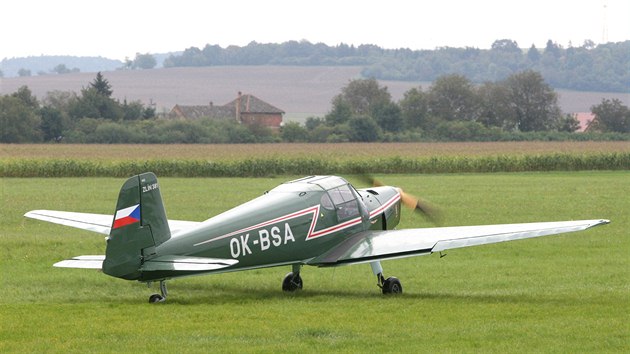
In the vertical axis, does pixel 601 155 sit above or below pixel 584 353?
below

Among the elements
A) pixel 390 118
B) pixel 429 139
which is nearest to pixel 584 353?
pixel 429 139

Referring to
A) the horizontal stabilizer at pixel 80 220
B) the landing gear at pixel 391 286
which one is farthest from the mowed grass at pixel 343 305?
the horizontal stabilizer at pixel 80 220

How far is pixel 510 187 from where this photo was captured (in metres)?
36.8

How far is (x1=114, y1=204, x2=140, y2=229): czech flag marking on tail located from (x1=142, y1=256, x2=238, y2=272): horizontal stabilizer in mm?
497

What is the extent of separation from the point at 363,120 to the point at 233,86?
88671 mm

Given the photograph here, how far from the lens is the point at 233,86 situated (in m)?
168

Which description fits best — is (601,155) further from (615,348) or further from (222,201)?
(615,348)

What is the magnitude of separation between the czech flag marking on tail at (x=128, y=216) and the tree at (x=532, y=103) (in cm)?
8668

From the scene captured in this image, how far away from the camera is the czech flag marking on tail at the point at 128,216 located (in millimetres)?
12102

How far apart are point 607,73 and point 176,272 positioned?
18551 centimetres

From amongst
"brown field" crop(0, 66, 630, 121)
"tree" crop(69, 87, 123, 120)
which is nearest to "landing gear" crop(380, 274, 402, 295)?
"tree" crop(69, 87, 123, 120)

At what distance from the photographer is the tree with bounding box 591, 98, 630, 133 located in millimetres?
91500

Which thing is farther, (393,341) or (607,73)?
(607,73)

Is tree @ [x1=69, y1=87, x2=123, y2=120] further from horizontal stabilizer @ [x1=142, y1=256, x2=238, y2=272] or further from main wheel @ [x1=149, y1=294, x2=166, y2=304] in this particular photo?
horizontal stabilizer @ [x1=142, y1=256, x2=238, y2=272]
